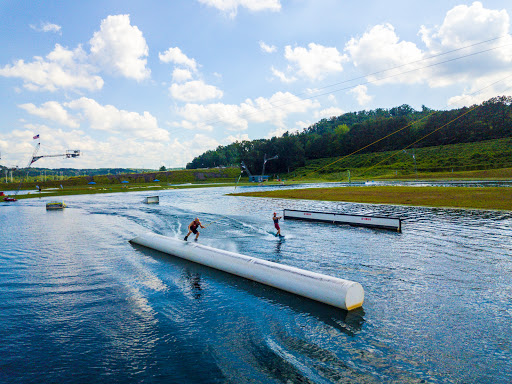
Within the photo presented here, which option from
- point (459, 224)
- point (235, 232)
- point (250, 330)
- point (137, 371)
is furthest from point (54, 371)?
point (459, 224)

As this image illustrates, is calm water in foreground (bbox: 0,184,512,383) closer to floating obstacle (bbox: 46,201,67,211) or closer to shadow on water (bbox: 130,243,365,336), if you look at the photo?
shadow on water (bbox: 130,243,365,336)

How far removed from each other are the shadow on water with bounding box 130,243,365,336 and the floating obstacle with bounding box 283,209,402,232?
18.7m

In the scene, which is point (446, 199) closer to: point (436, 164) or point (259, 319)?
point (259, 319)

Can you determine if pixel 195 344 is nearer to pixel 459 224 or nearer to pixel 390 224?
pixel 390 224

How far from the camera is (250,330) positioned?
12.6 meters

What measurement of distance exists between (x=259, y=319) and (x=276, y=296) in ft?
8.65

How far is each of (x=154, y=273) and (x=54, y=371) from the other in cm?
1006

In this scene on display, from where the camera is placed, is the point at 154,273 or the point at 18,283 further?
the point at 154,273

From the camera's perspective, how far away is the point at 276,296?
15.9 m

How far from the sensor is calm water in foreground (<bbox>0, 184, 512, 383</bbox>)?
10102 mm

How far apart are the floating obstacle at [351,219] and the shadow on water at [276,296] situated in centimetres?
1870

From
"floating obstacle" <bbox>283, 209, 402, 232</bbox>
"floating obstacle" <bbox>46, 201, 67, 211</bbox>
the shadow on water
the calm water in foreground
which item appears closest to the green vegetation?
"floating obstacle" <bbox>283, 209, 402, 232</bbox>

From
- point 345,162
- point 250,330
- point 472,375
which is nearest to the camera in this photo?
point 472,375

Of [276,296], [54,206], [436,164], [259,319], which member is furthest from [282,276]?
[436,164]
